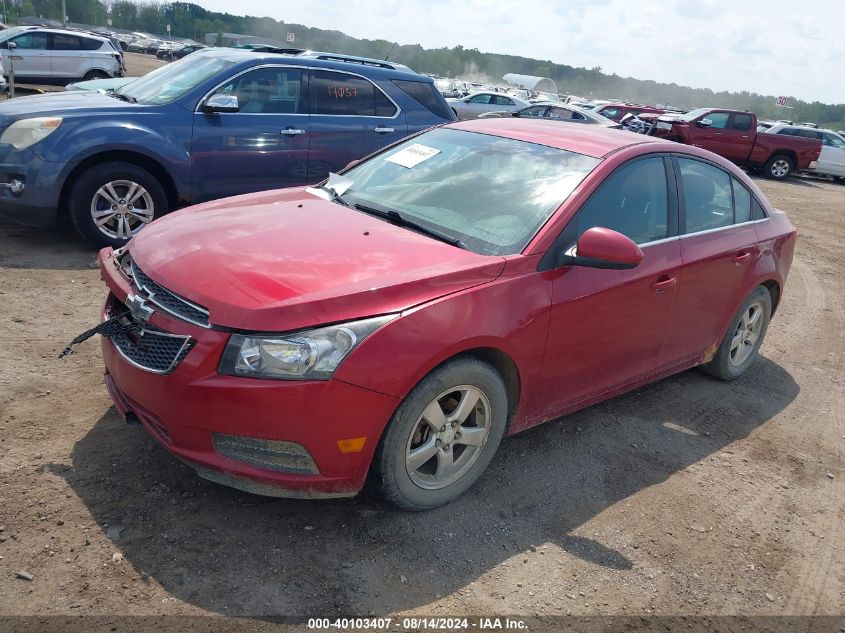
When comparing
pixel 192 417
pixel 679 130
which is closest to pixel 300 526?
pixel 192 417

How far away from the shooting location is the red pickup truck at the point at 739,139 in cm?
1934

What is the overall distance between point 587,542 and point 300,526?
4.13ft

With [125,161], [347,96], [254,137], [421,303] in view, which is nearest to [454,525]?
[421,303]

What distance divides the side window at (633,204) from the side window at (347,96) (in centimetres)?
409

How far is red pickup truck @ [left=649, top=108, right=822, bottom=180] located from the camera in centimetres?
1934

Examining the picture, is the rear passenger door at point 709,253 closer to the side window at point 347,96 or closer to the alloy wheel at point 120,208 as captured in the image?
the side window at point 347,96

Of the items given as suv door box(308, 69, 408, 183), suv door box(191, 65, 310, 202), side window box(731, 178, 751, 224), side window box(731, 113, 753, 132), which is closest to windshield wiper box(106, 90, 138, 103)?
suv door box(191, 65, 310, 202)

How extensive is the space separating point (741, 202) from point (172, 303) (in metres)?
3.71

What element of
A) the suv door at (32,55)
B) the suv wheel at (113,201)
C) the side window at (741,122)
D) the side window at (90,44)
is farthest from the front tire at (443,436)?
the side window at (90,44)

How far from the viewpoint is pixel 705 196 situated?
14.5 feet

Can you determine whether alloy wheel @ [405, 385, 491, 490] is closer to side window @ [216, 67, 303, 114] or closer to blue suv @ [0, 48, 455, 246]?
blue suv @ [0, 48, 455, 246]

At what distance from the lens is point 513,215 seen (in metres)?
3.53

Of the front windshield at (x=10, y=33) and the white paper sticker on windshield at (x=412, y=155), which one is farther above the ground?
the front windshield at (x=10, y=33)

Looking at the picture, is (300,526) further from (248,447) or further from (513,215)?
(513,215)
